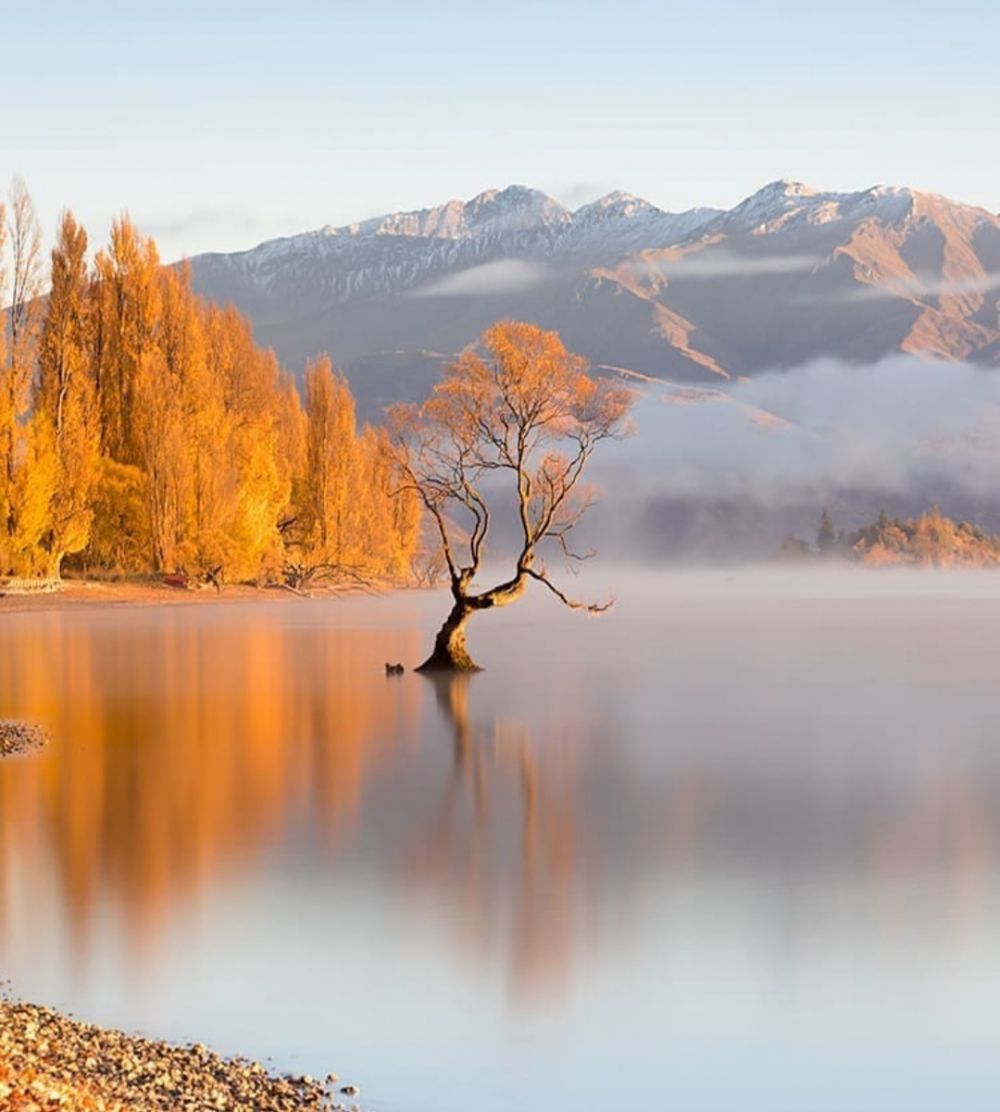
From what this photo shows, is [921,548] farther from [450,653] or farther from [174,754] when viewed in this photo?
[174,754]

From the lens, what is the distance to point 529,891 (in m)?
12.7

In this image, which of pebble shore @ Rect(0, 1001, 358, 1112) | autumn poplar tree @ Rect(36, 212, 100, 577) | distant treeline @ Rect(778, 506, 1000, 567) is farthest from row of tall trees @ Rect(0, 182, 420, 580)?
distant treeline @ Rect(778, 506, 1000, 567)

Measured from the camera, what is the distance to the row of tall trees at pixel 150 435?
2167 inches

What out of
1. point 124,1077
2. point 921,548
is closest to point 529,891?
point 124,1077

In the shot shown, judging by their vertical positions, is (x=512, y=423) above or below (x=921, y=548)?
above

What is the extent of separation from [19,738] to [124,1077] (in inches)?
608

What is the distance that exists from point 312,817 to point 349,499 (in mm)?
60623

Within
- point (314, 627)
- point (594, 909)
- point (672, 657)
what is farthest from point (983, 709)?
point (314, 627)

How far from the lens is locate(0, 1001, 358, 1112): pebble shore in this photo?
267 inches

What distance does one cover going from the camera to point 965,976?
10117 millimetres

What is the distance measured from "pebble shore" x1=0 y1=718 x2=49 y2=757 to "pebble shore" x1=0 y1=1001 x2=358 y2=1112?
512 inches

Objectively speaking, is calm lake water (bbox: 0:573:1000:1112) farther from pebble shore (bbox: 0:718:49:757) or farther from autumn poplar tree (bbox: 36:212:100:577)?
autumn poplar tree (bbox: 36:212:100:577)

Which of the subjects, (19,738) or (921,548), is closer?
(19,738)

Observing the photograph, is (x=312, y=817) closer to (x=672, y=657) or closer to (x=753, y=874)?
(x=753, y=874)
